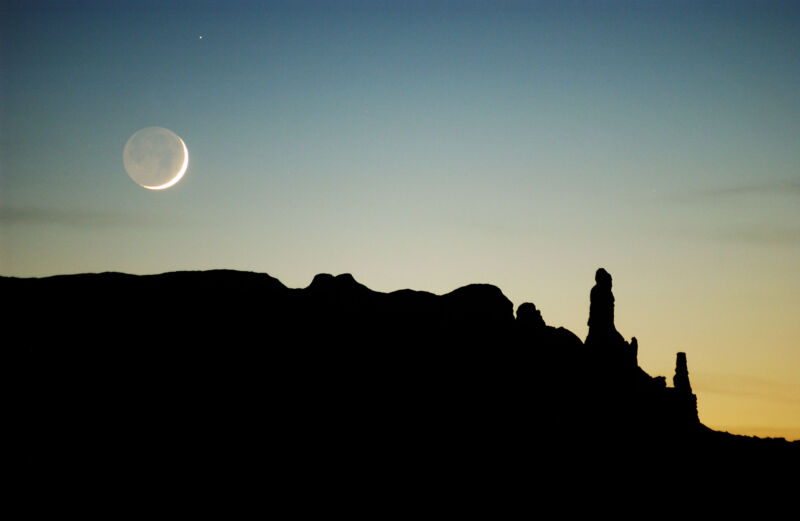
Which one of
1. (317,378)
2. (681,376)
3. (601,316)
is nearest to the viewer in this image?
(317,378)

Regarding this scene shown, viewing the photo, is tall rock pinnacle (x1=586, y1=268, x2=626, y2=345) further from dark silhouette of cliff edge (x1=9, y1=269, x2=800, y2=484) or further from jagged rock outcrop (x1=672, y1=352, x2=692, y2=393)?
jagged rock outcrop (x1=672, y1=352, x2=692, y2=393)

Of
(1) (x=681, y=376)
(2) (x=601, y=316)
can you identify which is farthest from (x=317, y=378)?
(1) (x=681, y=376)

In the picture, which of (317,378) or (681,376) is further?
(681,376)

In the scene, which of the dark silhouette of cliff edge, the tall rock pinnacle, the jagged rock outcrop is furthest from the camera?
the jagged rock outcrop

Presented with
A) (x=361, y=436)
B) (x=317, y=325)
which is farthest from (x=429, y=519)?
(x=317, y=325)

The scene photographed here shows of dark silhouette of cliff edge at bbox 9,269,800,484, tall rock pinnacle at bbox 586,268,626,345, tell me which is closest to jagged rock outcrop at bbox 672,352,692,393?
dark silhouette of cliff edge at bbox 9,269,800,484

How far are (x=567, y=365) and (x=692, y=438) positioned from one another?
84.3ft

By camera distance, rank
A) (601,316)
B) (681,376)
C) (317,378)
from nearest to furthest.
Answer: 1. (317,378)
2. (601,316)
3. (681,376)

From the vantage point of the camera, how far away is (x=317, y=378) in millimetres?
92438

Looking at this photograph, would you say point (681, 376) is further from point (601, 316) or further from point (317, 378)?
point (317, 378)

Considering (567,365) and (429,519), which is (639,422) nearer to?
(567,365)

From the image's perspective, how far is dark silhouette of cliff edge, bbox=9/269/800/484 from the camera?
8000 cm

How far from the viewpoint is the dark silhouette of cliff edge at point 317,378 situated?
80.0 m

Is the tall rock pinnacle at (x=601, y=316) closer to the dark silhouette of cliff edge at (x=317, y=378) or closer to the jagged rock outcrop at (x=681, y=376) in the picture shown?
the dark silhouette of cliff edge at (x=317, y=378)
